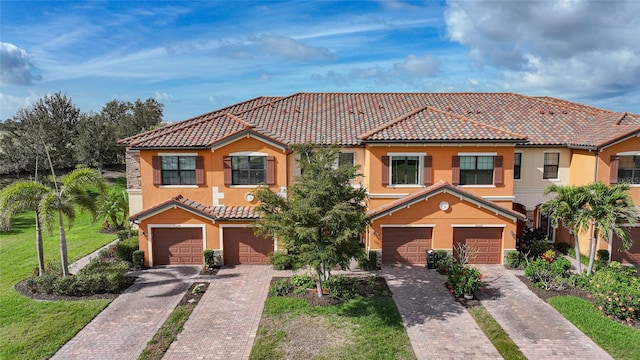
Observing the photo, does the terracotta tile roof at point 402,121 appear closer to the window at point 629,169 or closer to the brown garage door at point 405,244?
the window at point 629,169

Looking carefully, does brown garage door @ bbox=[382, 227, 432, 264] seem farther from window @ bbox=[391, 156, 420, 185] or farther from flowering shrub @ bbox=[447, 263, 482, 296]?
flowering shrub @ bbox=[447, 263, 482, 296]

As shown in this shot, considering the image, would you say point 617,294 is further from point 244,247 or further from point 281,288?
point 244,247

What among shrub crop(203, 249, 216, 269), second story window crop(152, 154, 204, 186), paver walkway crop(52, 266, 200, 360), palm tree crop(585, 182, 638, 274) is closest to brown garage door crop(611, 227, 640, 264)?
palm tree crop(585, 182, 638, 274)

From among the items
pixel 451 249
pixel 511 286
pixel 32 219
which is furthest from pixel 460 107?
pixel 32 219

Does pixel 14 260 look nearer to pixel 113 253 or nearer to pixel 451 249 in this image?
pixel 113 253

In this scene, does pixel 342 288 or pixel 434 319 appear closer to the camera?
pixel 434 319

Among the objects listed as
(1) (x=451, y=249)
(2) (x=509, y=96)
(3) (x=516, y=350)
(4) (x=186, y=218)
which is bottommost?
(3) (x=516, y=350)

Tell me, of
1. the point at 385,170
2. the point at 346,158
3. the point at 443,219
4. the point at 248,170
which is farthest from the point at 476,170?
the point at 248,170
